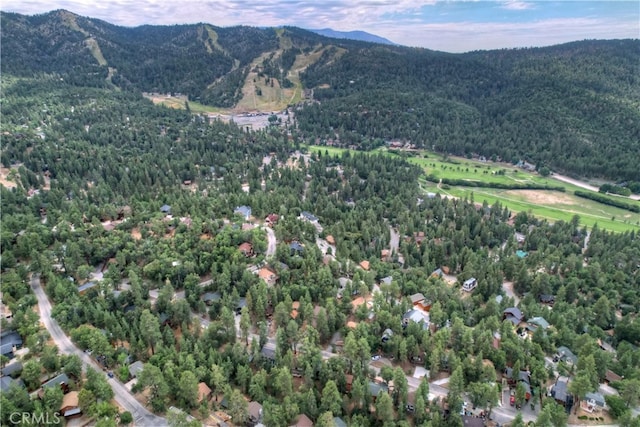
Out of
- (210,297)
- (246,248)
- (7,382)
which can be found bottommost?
(7,382)

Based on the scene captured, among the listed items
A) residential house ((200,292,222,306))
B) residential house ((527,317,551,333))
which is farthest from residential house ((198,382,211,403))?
residential house ((527,317,551,333))

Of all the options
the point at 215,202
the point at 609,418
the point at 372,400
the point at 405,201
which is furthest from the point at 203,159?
the point at 609,418

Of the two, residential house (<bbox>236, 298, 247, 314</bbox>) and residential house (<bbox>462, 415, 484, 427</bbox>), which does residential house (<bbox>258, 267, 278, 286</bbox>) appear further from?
residential house (<bbox>462, 415, 484, 427</bbox>)

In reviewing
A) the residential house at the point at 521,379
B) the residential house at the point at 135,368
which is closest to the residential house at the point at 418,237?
the residential house at the point at 521,379

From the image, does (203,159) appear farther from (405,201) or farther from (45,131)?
(405,201)

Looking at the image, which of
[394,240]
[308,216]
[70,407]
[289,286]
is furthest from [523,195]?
[70,407]

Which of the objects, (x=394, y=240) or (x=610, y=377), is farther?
(x=394, y=240)

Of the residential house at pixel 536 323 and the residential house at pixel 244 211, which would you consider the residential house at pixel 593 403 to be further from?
the residential house at pixel 244 211

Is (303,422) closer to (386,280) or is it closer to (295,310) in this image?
(295,310)
